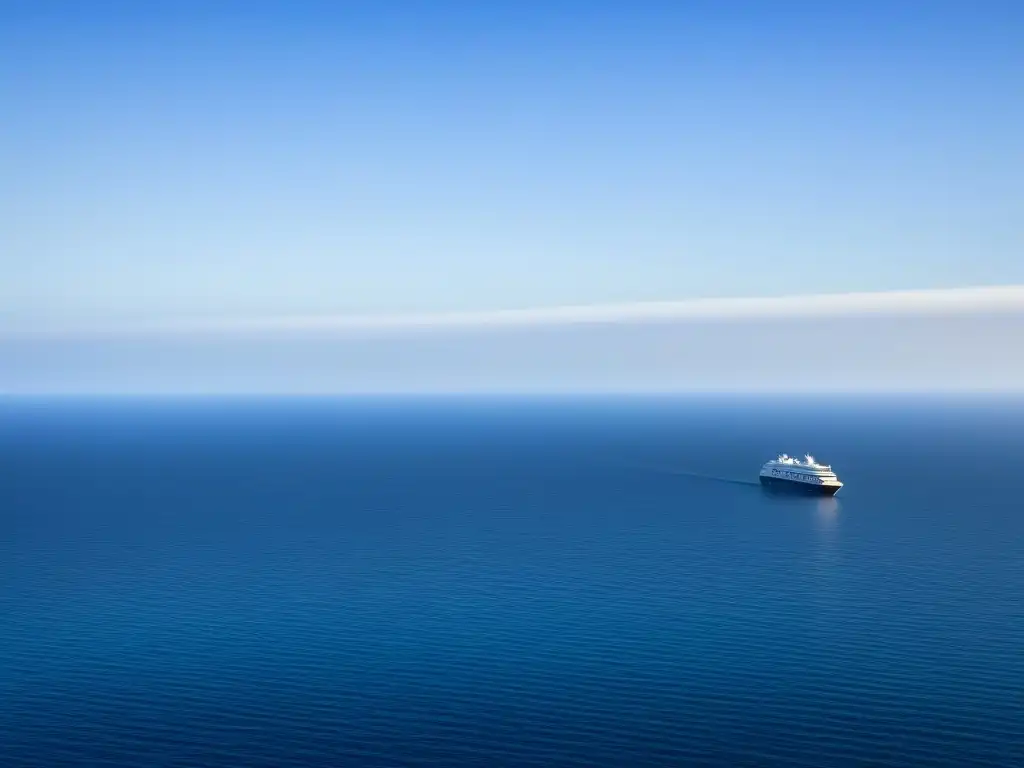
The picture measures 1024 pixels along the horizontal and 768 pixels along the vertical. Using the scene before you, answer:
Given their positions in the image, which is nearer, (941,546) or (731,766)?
(731,766)

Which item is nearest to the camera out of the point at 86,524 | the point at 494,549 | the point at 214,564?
the point at 214,564

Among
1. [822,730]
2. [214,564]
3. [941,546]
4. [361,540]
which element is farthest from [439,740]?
[941,546]

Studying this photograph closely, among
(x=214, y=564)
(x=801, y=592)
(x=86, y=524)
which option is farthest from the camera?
(x=86, y=524)

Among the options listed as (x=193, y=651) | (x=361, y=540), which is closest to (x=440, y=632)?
(x=193, y=651)

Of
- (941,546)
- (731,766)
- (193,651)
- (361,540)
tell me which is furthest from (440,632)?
(941,546)

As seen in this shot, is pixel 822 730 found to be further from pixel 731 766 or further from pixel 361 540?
pixel 361 540

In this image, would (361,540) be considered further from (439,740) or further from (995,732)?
(995,732)

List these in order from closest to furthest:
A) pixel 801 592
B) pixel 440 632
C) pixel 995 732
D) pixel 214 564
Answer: pixel 995 732 → pixel 440 632 → pixel 801 592 → pixel 214 564

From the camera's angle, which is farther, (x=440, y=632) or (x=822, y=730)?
Result: (x=440, y=632)
